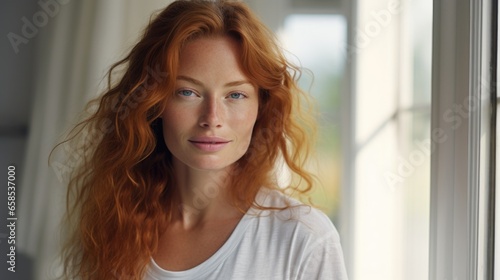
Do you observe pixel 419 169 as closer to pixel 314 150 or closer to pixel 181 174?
pixel 314 150

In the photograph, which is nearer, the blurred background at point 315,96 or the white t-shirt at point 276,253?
the white t-shirt at point 276,253

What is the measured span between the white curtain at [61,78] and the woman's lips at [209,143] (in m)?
0.41

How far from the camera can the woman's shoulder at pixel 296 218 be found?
3.52 ft

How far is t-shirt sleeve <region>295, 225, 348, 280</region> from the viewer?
3.45 feet

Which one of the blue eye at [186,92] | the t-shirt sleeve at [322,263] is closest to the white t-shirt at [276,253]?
the t-shirt sleeve at [322,263]

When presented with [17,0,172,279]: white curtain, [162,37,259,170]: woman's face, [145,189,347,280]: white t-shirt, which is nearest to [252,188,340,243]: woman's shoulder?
[145,189,347,280]: white t-shirt

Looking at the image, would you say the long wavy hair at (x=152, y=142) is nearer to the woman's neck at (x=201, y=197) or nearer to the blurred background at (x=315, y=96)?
the woman's neck at (x=201, y=197)

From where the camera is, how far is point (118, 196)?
1167 mm

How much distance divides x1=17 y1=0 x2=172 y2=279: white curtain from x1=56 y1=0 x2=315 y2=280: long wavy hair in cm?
13

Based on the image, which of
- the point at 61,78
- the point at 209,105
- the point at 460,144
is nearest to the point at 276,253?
the point at 209,105

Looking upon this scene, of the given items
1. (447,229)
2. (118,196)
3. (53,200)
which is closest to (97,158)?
(118,196)

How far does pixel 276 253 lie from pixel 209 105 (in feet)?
0.92

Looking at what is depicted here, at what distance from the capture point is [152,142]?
1.15 metres

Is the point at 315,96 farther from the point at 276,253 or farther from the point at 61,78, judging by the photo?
the point at 61,78
